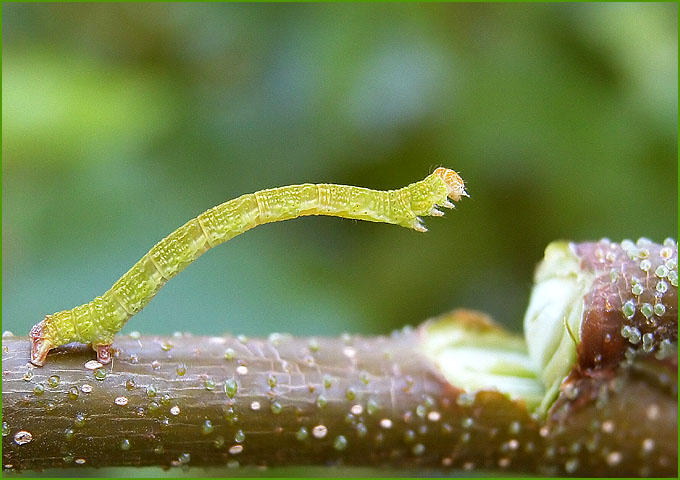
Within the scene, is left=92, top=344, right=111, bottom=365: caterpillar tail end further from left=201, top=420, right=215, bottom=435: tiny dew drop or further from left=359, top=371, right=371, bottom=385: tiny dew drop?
left=359, top=371, right=371, bottom=385: tiny dew drop

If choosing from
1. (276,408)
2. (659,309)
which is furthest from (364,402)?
(659,309)

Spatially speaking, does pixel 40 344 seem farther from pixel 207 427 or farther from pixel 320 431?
pixel 320 431

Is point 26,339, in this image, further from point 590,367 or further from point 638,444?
point 638,444

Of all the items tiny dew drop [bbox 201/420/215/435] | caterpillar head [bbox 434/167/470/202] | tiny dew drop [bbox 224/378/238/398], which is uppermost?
caterpillar head [bbox 434/167/470/202]

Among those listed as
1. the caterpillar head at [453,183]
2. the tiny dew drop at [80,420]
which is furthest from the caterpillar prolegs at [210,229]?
the tiny dew drop at [80,420]

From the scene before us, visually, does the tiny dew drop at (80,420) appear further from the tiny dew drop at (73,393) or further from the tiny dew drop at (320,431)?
the tiny dew drop at (320,431)

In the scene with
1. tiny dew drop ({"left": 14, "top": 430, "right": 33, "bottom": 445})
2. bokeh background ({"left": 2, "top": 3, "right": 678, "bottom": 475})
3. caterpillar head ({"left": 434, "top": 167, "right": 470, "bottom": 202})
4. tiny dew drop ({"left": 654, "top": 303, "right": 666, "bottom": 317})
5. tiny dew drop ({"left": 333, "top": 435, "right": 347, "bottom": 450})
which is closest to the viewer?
tiny dew drop ({"left": 14, "top": 430, "right": 33, "bottom": 445})

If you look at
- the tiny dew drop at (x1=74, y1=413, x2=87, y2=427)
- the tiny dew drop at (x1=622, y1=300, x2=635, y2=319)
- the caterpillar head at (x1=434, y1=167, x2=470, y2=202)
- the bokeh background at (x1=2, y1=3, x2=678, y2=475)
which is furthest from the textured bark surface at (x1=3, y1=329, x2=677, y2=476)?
the bokeh background at (x1=2, y1=3, x2=678, y2=475)
